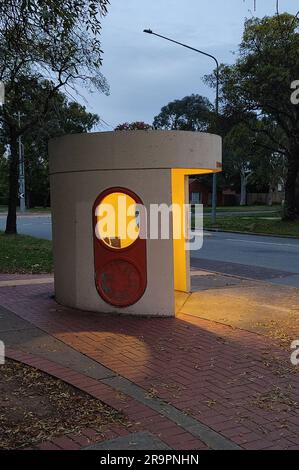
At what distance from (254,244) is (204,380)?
1597 centimetres

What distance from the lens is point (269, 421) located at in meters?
4.11

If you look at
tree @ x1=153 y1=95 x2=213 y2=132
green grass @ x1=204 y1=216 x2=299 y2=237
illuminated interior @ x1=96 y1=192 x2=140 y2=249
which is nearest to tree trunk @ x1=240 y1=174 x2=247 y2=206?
tree @ x1=153 y1=95 x2=213 y2=132

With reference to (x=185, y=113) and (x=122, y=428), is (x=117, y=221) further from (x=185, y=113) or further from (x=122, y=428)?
(x=185, y=113)

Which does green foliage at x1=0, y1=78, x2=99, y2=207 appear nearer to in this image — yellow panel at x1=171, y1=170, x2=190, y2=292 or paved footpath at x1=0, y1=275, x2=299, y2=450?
yellow panel at x1=171, y1=170, x2=190, y2=292

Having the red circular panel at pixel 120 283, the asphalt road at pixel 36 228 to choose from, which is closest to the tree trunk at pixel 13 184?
the asphalt road at pixel 36 228

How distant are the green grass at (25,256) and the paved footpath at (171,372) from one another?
14.4 ft

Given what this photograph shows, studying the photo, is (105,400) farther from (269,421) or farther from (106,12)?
→ (106,12)

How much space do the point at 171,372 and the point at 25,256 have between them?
992 centimetres

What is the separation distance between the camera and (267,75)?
2502cm

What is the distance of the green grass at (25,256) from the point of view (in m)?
12.3

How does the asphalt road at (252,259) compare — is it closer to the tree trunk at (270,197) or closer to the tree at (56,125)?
the tree at (56,125)

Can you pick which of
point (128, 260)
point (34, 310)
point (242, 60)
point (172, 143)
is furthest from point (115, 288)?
point (242, 60)

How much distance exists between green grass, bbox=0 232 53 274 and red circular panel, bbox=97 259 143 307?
4.64 metres

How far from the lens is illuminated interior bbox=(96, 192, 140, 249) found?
24.7ft
